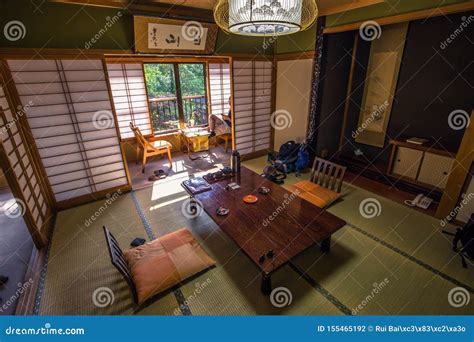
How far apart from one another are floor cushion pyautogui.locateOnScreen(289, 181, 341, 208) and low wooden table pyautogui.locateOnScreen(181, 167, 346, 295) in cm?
53

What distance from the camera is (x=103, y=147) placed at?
378 centimetres

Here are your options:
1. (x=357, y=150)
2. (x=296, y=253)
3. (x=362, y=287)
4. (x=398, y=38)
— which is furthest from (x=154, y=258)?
(x=398, y=38)

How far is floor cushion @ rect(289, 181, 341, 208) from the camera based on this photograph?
323cm

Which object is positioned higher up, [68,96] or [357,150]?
[68,96]

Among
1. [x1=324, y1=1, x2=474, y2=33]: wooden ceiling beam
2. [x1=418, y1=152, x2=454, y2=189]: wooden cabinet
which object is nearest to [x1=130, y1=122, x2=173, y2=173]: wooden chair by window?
[x1=324, y1=1, x2=474, y2=33]: wooden ceiling beam

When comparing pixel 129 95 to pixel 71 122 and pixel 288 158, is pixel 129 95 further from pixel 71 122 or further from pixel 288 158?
pixel 288 158

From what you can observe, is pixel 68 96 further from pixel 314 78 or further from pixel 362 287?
pixel 362 287

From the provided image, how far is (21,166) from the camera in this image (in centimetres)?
277

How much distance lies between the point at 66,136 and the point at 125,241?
188 cm

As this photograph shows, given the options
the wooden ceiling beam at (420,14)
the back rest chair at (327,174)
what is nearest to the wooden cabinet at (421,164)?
the back rest chair at (327,174)

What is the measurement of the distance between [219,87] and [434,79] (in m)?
4.80

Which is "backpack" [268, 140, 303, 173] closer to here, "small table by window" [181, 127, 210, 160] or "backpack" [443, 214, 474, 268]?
"small table by window" [181, 127, 210, 160]

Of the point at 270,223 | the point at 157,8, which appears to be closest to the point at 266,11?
the point at 270,223

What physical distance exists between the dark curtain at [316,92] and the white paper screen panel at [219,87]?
3057mm
